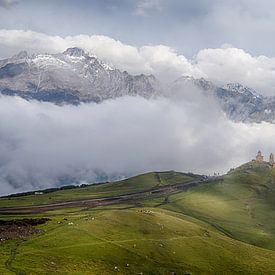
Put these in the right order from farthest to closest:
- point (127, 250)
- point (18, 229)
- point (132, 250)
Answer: point (18, 229) < point (132, 250) < point (127, 250)

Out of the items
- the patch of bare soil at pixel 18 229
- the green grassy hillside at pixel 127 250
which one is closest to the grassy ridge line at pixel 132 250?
the green grassy hillside at pixel 127 250

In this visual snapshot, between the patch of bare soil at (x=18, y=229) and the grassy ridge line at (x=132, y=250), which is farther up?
the patch of bare soil at (x=18, y=229)

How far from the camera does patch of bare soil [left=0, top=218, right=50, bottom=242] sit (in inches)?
5551

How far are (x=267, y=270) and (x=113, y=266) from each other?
50.8 m

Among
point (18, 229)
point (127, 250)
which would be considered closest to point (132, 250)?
point (127, 250)

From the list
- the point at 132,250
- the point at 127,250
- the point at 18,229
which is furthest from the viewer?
the point at 18,229

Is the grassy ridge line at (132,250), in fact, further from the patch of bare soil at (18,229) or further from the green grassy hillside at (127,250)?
the patch of bare soil at (18,229)

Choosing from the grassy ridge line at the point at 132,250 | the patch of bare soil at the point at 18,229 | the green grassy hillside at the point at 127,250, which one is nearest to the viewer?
the green grassy hillside at the point at 127,250

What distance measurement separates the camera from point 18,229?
153 m

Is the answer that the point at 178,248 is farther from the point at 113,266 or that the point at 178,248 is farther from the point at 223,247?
the point at 113,266

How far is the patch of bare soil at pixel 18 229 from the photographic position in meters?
141

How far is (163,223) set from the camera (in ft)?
603

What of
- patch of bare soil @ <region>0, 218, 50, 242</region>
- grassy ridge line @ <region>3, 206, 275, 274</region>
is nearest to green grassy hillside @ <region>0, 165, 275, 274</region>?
Answer: grassy ridge line @ <region>3, 206, 275, 274</region>

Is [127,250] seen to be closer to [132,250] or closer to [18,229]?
[132,250]
